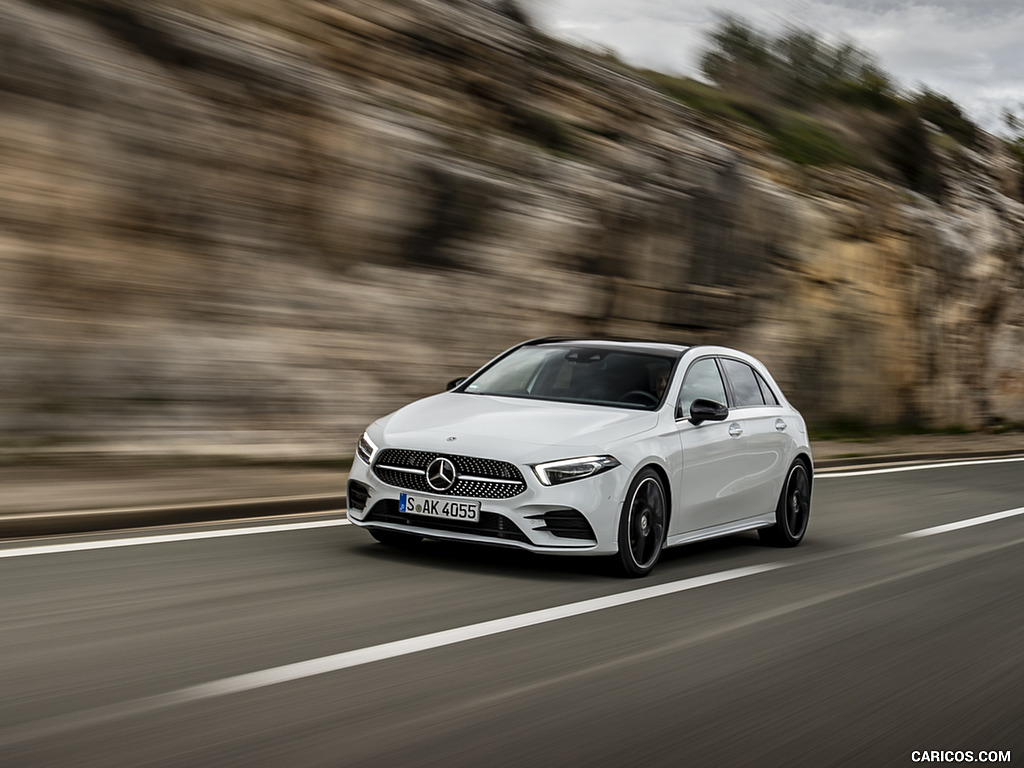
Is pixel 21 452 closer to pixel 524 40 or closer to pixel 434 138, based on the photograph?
pixel 434 138

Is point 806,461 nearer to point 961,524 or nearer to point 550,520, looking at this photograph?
point 961,524

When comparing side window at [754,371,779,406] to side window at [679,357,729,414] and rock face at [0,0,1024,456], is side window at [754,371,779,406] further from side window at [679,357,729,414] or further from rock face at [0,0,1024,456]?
rock face at [0,0,1024,456]

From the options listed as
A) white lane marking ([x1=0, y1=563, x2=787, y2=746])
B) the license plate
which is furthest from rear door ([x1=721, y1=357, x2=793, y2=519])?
the license plate

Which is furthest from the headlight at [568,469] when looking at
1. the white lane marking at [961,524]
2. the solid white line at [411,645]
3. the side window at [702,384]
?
the white lane marking at [961,524]

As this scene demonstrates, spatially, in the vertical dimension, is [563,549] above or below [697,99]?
below

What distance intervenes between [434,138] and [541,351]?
10.2m

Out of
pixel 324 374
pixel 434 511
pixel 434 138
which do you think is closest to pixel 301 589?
pixel 434 511

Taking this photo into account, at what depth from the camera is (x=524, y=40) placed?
2317 cm

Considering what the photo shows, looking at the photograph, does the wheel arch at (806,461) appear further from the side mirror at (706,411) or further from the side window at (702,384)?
the side mirror at (706,411)

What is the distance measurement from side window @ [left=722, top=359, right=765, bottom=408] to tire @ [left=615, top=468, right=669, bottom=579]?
168 centimetres

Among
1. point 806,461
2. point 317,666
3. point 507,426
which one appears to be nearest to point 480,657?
point 317,666

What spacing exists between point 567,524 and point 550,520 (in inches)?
4.2

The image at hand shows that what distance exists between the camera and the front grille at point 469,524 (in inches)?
Result: 298

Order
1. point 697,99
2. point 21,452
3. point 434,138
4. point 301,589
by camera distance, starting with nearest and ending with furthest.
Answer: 1. point 301,589
2. point 21,452
3. point 434,138
4. point 697,99
